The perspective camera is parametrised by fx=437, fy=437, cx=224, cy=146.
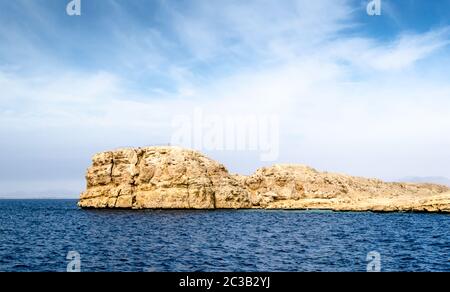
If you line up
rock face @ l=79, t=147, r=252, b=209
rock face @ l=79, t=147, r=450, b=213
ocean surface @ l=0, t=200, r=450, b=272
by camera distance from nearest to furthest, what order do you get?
1. ocean surface @ l=0, t=200, r=450, b=272
2. rock face @ l=79, t=147, r=450, b=213
3. rock face @ l=79, t=147, r=252, b=209

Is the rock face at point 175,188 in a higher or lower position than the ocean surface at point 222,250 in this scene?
higher

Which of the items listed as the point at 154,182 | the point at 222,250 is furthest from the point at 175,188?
the point at 222,250

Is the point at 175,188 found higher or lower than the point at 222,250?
higher

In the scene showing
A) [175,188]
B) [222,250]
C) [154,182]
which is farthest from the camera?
[154,182]

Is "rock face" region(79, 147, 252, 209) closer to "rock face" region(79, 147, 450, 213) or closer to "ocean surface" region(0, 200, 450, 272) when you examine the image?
"rock face" region(79, 147, 450, 213)

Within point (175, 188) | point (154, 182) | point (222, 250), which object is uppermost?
point (154, 182)

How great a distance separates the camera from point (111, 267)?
36031 mm

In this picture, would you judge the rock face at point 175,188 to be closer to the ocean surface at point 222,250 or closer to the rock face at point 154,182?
the rock face at point 154,182

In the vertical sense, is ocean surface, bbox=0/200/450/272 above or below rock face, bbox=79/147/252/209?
below

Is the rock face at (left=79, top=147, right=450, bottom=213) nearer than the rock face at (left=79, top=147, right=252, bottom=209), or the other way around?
the rock face at (left=79, top=147, right=450, bottom=213)

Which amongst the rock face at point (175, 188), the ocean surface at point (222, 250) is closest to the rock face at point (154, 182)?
the rock face at point (175, 188)

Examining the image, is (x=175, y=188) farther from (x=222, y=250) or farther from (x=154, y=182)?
(x=222, y=250)

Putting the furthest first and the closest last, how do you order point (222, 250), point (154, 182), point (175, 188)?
point (154, 182), point (175, 188), point (222, 250)

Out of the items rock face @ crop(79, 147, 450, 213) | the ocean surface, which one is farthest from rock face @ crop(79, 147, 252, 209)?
the ocean surface
